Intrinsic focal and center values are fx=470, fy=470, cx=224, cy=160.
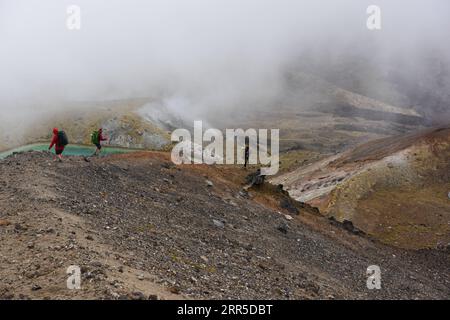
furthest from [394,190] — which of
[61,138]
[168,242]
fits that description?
[168,242]

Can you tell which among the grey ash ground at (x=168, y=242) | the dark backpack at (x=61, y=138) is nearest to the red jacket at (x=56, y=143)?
the dark backpack at (x=61, y=138)

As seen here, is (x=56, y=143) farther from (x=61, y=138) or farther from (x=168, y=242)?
(x=168, y=242)

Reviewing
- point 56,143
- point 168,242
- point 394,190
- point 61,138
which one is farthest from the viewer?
point 394,190

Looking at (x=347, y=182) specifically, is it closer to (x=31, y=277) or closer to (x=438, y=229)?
(x=438, y=229)

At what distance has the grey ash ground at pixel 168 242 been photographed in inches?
588

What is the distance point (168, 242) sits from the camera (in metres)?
20.5

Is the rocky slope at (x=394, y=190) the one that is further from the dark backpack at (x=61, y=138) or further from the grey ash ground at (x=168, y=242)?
the dark backpack at (x=61, y=138)

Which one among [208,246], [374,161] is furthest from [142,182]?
[374,161]

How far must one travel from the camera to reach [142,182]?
30.5 meters

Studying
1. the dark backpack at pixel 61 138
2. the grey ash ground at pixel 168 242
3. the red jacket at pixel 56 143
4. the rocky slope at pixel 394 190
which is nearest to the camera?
the grey ash ground at pixel 168 242

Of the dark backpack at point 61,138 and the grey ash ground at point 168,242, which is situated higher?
the dark backpack at point 61,138

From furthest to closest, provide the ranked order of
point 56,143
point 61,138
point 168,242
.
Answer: point 56,143 → point 61,138 → point 168,242

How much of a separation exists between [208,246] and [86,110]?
133 metres

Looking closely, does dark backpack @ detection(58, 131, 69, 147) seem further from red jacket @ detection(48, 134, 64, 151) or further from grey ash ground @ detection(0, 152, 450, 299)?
grey ash ground @ detection(0, 152, 450, 299)
